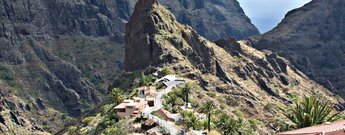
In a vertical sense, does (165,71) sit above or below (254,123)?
above

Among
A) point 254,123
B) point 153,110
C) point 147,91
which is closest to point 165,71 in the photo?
point 147,91

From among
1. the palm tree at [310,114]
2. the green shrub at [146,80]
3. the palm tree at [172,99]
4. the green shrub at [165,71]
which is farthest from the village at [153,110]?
the palm tree at [310,114]

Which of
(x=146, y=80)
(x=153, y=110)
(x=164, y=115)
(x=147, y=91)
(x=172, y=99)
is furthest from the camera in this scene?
(x=146, y=80)

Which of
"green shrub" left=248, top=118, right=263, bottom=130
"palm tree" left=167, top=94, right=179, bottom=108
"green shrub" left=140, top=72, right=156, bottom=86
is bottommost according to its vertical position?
"green shrub" left=248, top=118, right=263, bottom=130

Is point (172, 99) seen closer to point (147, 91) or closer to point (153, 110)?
point (147, 91)

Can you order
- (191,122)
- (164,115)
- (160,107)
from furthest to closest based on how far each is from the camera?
(160,107) → (164,115) → (191,122)

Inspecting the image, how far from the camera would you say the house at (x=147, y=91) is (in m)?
161

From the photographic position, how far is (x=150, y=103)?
14562 centimetres

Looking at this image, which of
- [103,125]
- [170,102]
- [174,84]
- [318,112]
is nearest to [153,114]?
[103,125]

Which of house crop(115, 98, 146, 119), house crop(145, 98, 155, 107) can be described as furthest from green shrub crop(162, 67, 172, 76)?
house crop(115, 98, 146, 119)

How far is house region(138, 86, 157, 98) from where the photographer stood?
161 meters

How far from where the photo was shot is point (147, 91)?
165500mm

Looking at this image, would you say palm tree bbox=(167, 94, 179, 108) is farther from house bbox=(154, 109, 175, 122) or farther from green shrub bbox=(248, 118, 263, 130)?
green shrub bbox=(248, 118, 263, 130)

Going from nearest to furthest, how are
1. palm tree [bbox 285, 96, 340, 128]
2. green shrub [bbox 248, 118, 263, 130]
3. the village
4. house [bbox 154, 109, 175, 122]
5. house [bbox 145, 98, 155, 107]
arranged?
palm tree [bbox 285, 96, 340, 128], the village, house [bbox 154, 109, 175, 122], house [bbox 145, 98, 155, 107], green shrub [bbox 248, 118, 263, 130]
